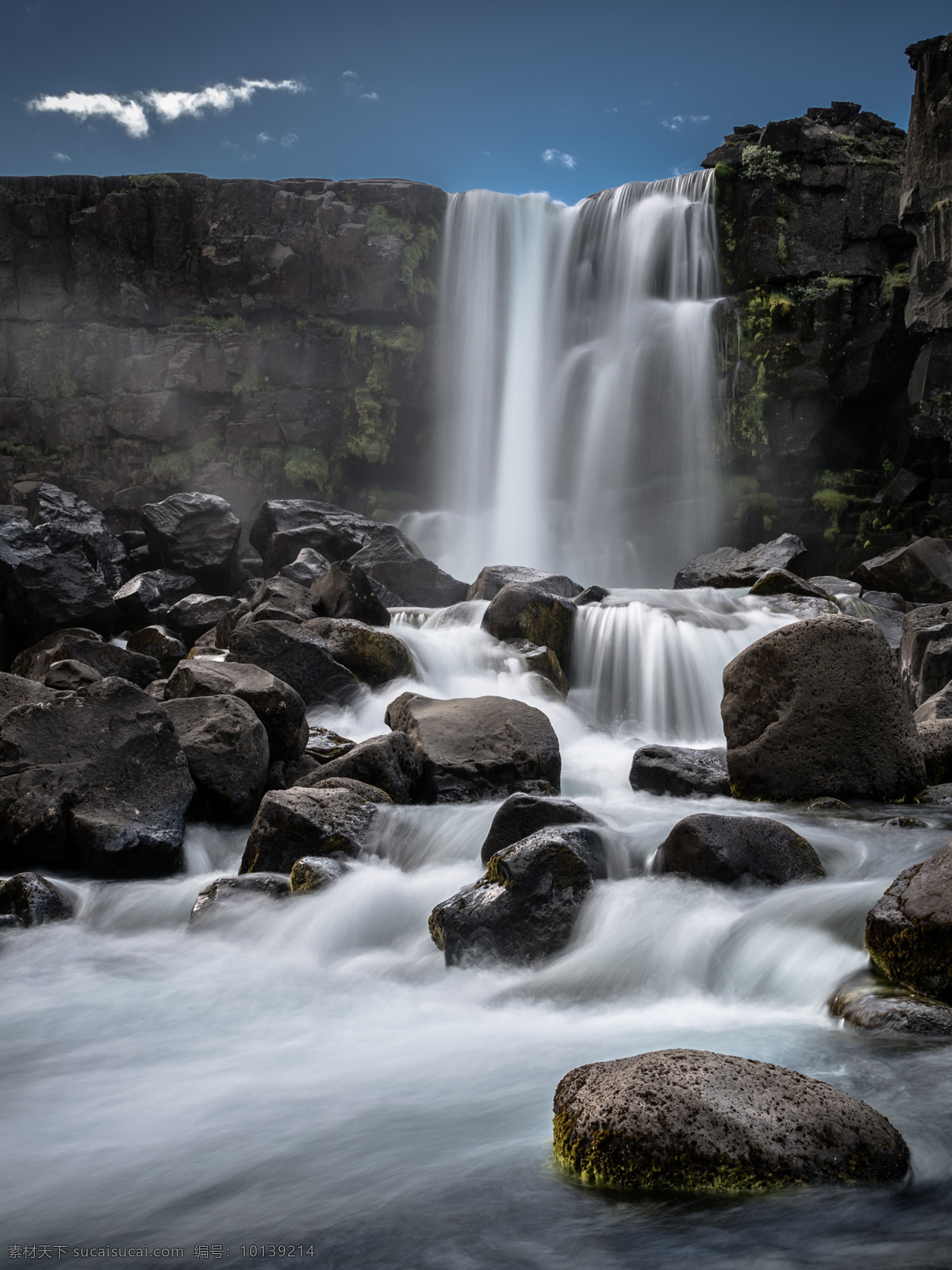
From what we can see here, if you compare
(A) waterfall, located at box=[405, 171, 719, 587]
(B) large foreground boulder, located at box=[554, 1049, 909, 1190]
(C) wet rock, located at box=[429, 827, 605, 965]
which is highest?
(A) waterfall, located at box=[405, 171, 719, 587]

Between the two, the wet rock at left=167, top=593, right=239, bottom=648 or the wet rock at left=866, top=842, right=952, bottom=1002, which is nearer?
the wet rock at left=866, top=842, right=952, bottom=1002

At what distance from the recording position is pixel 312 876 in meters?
4.79

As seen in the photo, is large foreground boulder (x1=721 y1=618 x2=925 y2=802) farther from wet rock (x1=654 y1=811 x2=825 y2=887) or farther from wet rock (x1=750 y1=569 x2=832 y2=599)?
wet rock (x1=750 y1=569 x2=832 y2=599)

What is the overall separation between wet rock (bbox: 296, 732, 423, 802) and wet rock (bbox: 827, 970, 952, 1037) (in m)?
3.41

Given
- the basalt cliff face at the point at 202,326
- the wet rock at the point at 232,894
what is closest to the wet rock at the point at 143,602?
the wet rock at the point at 232,894

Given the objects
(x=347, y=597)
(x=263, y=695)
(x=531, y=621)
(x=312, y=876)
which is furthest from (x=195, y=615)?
(x=312, y=876)

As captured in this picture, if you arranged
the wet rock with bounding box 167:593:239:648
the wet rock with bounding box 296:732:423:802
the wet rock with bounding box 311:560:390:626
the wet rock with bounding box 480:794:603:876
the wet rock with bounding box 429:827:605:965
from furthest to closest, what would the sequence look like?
the wet rock with bounding box 167:593:239:648 → the wet rock with bounding box 311:560:390:626 → the wet rock with bounding box 296:732:423:802 → the wet rock with bounding box 480:794:603:876 → the wet rock with bounding box 429:827:605:965

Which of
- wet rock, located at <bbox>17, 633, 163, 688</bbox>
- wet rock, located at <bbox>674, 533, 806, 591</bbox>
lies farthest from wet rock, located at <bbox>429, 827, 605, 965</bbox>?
wet rock, located at <bbox>674, 533, 806, 591</bbox>

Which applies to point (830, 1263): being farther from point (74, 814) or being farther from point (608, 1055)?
point (74, 814)

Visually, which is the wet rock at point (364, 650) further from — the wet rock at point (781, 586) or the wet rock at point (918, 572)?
the wet rock at point (918, 572)

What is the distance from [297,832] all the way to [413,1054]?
2110 mm

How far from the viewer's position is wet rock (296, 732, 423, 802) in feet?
20.2

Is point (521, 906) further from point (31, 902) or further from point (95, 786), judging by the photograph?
point (95, 786)

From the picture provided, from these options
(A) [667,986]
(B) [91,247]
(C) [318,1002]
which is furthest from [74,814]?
(B) [91,247]
